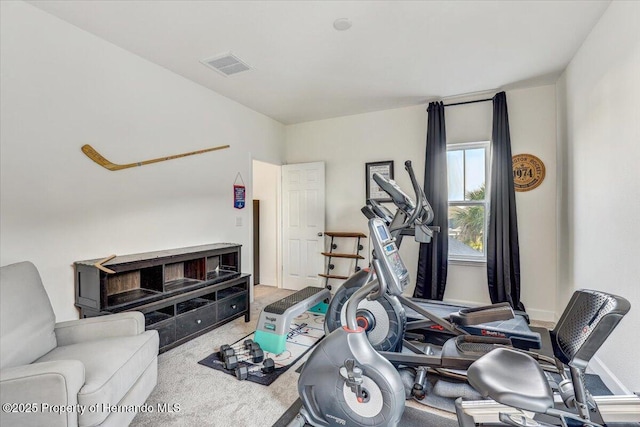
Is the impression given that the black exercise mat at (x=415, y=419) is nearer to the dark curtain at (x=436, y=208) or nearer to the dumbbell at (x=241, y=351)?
the dumbbell at (x=241, y=351)

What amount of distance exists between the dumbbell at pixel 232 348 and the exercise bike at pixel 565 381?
1734 millimetres

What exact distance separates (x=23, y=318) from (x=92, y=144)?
153 cm

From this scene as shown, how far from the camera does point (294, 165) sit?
5047mm

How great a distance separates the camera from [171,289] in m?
2.93

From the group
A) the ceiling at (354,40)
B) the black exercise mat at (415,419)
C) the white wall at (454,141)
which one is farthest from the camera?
the white wall at (454,141)

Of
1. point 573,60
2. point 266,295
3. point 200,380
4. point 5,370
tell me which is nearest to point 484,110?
→ point 573,60

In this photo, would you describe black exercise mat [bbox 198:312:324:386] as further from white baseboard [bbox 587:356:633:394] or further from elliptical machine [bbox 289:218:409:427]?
white baseboard [bbox 587:356:633:394]

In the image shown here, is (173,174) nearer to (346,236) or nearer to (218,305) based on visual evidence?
(218,305)

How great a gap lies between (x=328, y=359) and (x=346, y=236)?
116 inches

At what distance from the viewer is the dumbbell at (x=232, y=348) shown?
8.26ft

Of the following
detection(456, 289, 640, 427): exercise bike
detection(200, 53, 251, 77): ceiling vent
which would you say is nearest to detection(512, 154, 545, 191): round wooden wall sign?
detection(456, 289, 640, 427): exercise bike

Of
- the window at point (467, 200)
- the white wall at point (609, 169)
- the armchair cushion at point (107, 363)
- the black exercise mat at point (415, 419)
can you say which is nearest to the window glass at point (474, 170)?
the window at point (467, 200)

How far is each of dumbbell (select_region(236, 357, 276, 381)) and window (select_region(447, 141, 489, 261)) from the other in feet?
9.20

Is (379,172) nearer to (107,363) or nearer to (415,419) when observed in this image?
(415,419)
